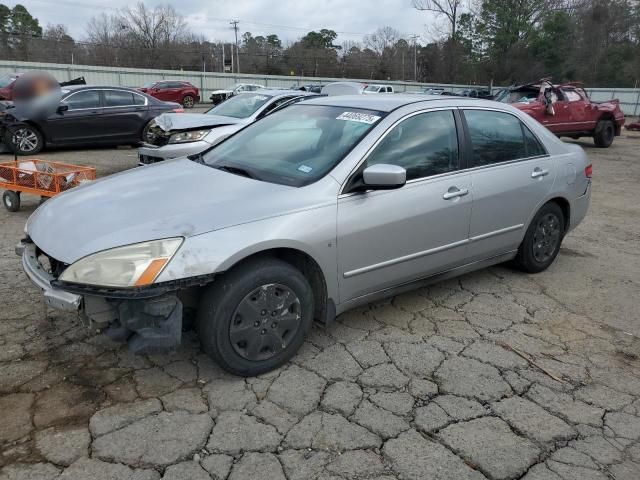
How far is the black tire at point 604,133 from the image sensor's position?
49.3 ft

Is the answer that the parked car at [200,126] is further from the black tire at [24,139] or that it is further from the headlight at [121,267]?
the headlight at [121,267]

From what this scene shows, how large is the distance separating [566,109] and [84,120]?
1183 cm

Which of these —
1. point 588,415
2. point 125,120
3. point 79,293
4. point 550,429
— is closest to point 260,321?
point 79,293

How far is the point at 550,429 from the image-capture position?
2727mm

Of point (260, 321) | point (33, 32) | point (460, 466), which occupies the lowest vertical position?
point (460, 466)

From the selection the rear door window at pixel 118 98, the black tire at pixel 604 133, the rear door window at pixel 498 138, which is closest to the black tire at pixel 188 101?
the rear door window at pixel 118 98

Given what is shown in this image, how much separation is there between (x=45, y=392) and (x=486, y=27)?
51.5 m

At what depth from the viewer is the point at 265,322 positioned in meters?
2.99

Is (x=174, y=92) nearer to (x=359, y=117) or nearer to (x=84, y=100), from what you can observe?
(x=84, y=100)

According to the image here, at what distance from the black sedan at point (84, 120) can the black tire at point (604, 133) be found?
12.1 m

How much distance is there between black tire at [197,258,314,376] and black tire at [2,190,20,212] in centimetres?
490

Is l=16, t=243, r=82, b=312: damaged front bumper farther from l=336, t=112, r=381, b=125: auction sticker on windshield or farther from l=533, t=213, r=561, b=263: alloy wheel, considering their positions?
l=533, t=213, r=561, b=263: alloy wheel

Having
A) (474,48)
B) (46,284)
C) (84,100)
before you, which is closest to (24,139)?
(84,100)

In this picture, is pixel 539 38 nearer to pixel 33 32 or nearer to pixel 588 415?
pixel 33 32
